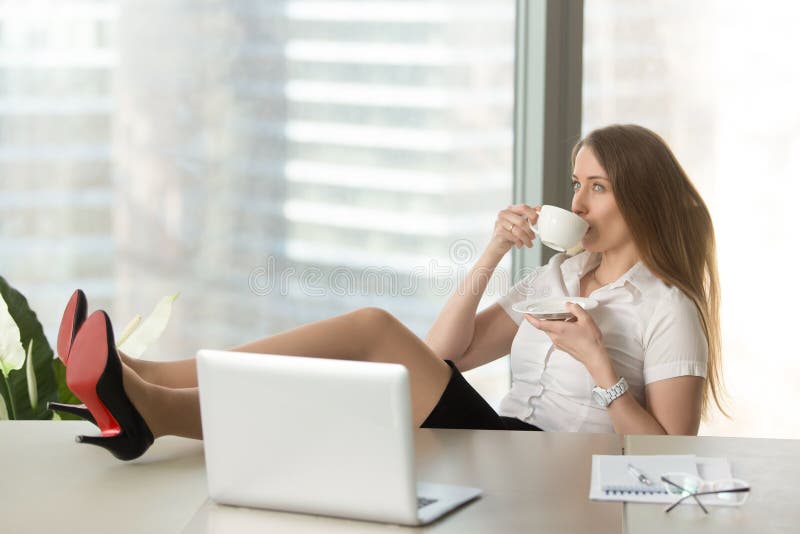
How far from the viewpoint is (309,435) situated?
3.86 ft

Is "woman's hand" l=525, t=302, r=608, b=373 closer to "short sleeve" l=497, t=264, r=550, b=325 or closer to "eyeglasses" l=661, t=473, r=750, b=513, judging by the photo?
"short sleeve" l=497, t=264, r=550, b=325

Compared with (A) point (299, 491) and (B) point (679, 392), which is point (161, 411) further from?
(B) point (679, 392)

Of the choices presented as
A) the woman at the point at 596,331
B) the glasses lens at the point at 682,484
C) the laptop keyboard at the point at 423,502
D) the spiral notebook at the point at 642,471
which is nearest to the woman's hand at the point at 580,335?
the woman at the point at 596,331

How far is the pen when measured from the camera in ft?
4.10

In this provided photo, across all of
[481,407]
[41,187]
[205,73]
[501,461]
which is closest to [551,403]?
[481,407]

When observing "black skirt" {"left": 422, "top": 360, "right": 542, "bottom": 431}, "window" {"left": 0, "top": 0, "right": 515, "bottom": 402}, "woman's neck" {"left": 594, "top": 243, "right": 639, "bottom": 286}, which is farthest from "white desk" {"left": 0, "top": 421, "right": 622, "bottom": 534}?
"window" {"left": 0, "top": 0, "right": 515, "bottom": 402}

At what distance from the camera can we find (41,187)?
311cm

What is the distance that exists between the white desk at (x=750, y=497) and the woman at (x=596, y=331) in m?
0.48

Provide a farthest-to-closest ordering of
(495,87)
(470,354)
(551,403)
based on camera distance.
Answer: (495,87) < (470,354) < (551,403)

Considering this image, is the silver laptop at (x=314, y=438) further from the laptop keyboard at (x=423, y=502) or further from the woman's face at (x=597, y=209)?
the woman's face at (x=597, y=209)

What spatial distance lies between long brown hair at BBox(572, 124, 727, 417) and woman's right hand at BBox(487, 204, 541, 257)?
240mm

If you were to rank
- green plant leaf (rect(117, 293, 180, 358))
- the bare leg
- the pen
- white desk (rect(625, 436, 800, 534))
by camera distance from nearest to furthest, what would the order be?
white desk (rect(625, 436, 800, 534)) → the pen → the bare leg → green plant leaf (rect(117, 293, 180, 358))

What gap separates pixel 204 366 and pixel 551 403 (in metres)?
1.15

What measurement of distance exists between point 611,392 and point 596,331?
127 millimetres
